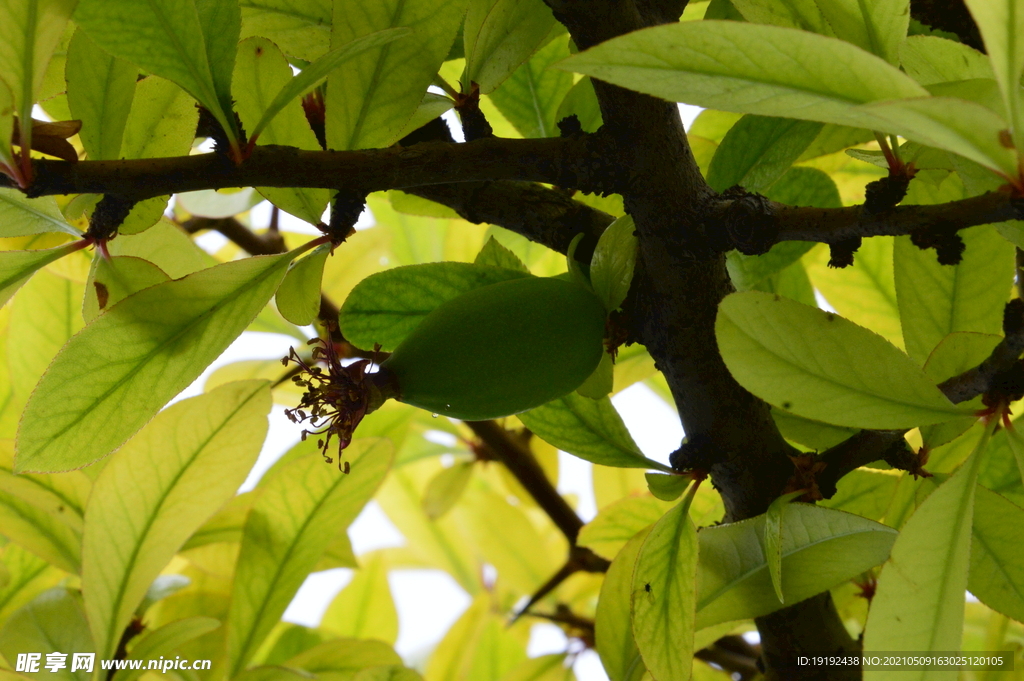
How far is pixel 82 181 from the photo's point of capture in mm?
352

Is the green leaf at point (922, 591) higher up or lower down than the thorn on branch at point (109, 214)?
lower down

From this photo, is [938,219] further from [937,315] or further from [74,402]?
[74,402]

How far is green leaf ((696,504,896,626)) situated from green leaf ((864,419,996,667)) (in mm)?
75

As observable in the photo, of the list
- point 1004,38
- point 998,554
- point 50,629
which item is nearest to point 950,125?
point 1004,38

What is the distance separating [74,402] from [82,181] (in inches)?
4.8

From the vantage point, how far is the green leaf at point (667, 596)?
1.36 ft

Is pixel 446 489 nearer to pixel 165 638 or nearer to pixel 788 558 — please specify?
pixel 165 638

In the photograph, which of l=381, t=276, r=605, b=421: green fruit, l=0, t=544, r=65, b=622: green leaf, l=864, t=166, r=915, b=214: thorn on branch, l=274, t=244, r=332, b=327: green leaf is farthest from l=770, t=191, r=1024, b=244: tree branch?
l=0, t=544, r=65, b=622: green leaf

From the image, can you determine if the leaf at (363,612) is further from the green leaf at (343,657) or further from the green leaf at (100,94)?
the green leaf at (100,94)

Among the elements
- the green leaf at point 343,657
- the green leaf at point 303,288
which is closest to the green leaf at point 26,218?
the green leaf at point 303,288

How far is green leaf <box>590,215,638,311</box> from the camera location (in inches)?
16.1

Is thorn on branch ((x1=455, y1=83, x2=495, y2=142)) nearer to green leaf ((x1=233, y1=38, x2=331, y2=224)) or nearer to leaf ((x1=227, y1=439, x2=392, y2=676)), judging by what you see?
green leaf ((x1=233, y1=38, x2=331, y2=224))

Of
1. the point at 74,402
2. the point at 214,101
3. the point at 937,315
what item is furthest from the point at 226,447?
the point at 937,315

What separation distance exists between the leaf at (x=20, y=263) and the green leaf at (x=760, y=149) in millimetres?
364
